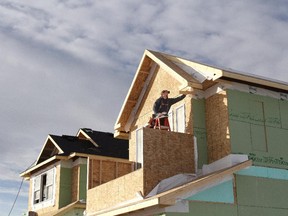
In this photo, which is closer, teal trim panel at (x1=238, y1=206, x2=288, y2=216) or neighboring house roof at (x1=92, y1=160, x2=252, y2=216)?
neighboring house roof at (x1=92, y1=160, x2=252, y2=216)

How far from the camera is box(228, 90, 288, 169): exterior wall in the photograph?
54.7 ft

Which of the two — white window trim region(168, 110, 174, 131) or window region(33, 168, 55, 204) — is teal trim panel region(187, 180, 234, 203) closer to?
white window trim region(168, 110, 174, 131)

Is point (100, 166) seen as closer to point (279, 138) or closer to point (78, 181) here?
point (279, 138)

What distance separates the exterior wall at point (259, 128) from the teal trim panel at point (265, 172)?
20cm

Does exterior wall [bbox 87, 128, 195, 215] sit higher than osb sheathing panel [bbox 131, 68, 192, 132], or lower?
lower

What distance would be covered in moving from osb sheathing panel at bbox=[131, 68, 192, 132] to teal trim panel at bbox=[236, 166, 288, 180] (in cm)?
373

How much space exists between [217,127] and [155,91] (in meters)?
4.20

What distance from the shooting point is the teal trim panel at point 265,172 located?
16188mm

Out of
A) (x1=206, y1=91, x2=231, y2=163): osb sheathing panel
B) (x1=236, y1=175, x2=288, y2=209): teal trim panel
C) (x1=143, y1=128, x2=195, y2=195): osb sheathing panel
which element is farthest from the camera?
(x1=206, y1=91, x2=231, y2=163): osb sheathing panel

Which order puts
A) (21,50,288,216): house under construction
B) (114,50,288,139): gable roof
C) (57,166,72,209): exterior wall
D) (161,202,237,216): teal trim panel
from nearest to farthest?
(161,202,237,216): teal trim panel → (21,50,288,216): house under construction → (114,50,288,139): gable roof → (57,166,72,209): exterior wall

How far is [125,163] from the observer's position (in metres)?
20.0

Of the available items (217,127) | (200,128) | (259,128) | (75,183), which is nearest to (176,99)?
(200,128)

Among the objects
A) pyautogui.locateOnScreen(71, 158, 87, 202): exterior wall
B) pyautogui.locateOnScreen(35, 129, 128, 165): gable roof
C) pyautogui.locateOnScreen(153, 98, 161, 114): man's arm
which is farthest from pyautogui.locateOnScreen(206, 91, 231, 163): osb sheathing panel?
pyautogui.locateOnScreen(35, 129, 128, 165): gable roof

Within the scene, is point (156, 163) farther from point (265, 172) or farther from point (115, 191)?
point (265, 172)
